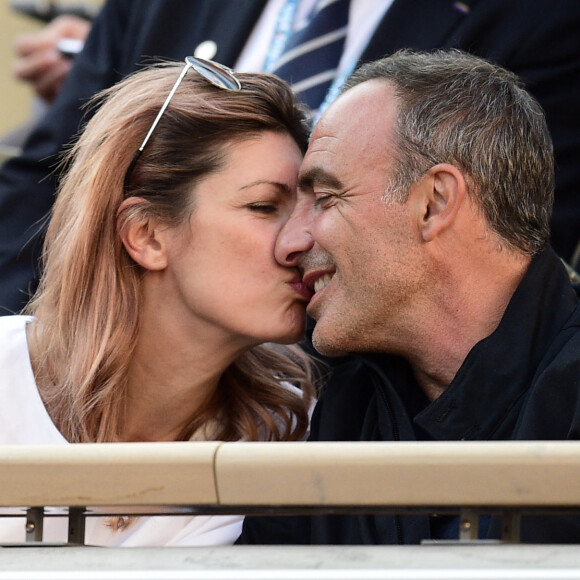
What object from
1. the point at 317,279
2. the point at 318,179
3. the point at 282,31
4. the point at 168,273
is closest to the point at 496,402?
the point at 317,279

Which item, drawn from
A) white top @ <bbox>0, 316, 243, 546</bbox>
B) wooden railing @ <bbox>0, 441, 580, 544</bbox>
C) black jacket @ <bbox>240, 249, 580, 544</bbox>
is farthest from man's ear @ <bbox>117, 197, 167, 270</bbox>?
wooden railing @ <bbox>0, 441, 580, 544</bbox>

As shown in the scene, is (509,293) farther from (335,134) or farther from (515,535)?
(515,535)

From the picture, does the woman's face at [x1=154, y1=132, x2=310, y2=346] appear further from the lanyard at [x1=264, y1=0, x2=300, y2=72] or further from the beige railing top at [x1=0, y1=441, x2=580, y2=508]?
the beige railing top at [x1=0, y1=441, x2=580, y2=508]

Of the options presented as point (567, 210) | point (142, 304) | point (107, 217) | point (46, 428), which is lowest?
point (46, 428)

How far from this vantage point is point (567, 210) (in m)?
3.16

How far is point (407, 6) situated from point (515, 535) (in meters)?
2.07

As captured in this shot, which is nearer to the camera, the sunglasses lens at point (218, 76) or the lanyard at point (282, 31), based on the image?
the sunglasses lens at point (218, 76)

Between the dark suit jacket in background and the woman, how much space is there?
51cm

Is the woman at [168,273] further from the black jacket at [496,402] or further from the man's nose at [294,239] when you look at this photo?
the black jacket at [496,402]

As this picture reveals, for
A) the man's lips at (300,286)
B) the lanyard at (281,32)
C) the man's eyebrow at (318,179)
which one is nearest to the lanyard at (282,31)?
the lanyard at (281,32)

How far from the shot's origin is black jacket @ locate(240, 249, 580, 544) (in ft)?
6.72

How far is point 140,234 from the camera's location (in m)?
2.70

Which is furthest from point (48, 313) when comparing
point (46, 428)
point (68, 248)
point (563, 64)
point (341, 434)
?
point (563, 64)

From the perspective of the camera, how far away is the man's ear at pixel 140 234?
268 cm
